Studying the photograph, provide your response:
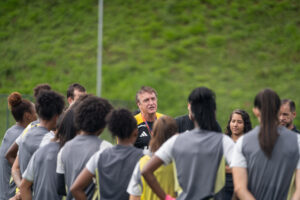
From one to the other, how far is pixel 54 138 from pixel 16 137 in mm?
1784

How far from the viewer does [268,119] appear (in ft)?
14.0

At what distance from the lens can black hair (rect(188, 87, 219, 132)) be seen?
173 inches

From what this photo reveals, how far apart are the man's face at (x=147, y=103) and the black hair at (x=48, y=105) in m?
1.90

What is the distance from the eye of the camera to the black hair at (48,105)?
5.50m

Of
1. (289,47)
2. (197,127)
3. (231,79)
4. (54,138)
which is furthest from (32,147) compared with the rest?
(289,47)

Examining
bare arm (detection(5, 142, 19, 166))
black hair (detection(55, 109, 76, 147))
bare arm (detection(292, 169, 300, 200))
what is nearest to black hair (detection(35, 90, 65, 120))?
black hair (detection(55, 109, 76, 147))

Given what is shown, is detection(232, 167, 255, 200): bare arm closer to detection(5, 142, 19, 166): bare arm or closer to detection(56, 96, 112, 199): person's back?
detection(56, 96, 112, 199): person's back

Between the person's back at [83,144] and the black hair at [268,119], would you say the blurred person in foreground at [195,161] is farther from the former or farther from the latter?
the person's back at [83,144]

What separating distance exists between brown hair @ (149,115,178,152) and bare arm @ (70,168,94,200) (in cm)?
66

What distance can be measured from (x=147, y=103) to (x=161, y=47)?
67.8ft

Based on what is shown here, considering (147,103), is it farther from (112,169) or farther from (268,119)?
(268,119)

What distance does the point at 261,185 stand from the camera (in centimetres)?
428

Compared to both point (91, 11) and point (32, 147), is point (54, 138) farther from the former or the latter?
point (91, 11)

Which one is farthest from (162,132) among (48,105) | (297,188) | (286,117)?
(286,117)
